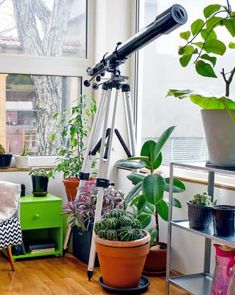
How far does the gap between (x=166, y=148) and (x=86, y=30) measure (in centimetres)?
135

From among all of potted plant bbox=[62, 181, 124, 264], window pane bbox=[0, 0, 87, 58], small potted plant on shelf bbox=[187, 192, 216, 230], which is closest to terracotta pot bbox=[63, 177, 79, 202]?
potted plant bbox=[62, 181, 124, 264]

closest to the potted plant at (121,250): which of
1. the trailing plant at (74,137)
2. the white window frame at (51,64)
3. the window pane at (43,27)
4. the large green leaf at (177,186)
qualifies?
the large green leaf at (177,186)

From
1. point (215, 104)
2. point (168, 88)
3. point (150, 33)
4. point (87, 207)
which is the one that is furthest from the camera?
point (168, 88)

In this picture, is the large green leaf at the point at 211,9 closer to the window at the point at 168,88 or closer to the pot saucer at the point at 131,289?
the window at the point at 168,88

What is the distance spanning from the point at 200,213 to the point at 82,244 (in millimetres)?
1303

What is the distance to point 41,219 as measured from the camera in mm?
3916

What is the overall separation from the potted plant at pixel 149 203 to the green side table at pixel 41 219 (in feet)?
2.18

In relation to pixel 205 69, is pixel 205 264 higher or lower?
lower

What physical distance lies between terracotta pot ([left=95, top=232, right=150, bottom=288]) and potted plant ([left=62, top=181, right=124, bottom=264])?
392 millimetres

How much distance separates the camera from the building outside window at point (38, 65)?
4246mm

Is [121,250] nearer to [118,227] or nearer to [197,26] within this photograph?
[118,227]

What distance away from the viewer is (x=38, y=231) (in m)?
4.19

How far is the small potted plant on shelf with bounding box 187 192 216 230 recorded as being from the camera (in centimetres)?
283

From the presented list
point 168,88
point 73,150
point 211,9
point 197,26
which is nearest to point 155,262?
point 73,150
